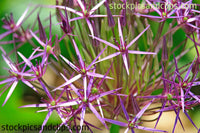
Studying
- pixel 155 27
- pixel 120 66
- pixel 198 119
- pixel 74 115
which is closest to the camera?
pixel 74 115

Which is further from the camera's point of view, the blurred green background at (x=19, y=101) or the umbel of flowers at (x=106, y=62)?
the blurred green background at (x=19, y=101)

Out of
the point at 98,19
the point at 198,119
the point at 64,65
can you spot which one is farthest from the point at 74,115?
the point at 198,119

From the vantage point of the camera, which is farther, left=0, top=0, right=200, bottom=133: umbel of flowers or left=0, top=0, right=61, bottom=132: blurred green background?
left=0, top=0, right=61, bottom=132: blurred green background

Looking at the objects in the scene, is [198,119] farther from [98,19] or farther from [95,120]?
[98,19]

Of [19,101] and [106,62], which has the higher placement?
[106,62]

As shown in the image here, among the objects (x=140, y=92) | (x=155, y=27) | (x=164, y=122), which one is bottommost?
(x=164, y=122)

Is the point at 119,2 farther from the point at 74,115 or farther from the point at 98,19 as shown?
the point at 74,115

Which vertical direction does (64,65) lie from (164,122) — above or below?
above

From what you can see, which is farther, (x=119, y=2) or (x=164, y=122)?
(x=164, y=122)

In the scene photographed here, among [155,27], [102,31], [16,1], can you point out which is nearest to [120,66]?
[102,31]

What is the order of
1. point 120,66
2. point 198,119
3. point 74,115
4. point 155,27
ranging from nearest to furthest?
point 74,115
point 120,66
point 198,119
point 155,27
